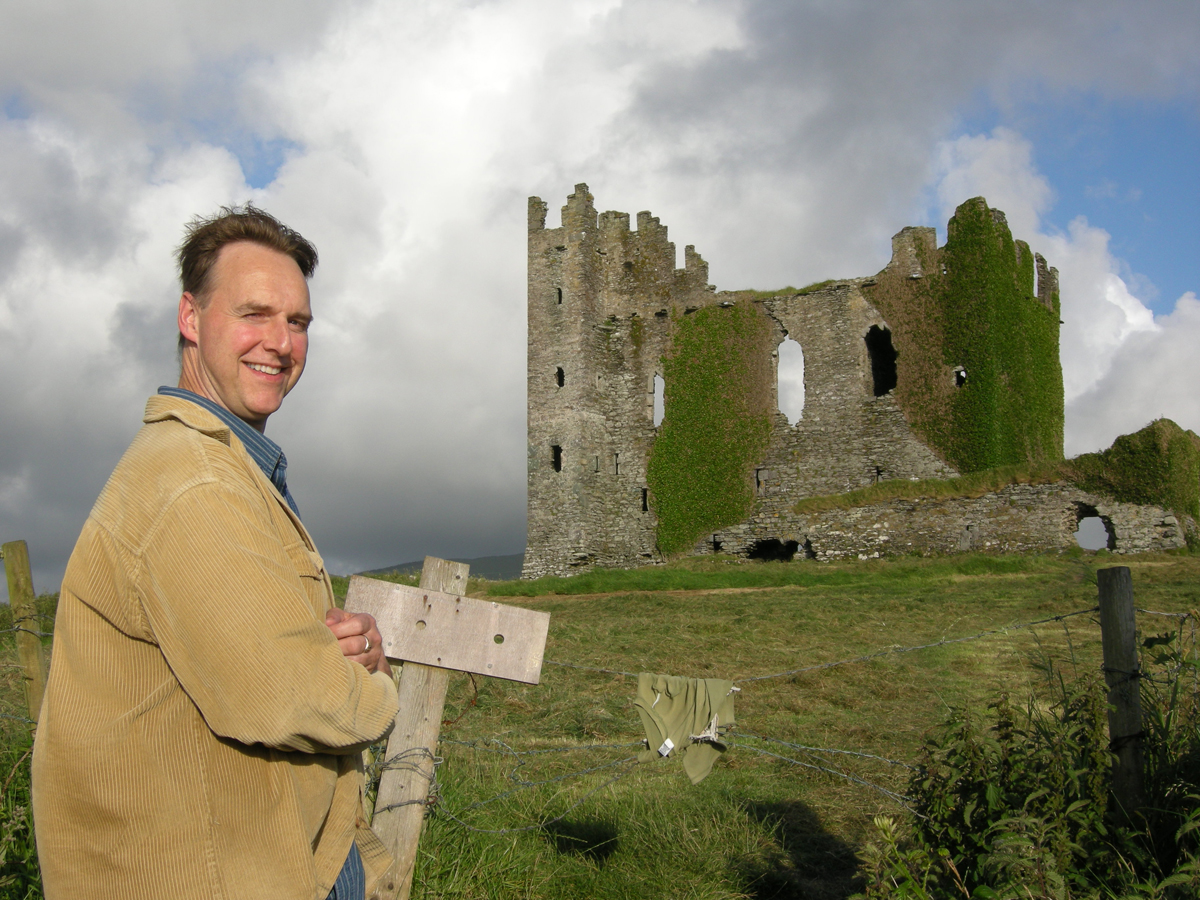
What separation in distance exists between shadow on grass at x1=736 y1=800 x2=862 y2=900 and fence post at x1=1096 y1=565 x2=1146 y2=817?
3.79 ft

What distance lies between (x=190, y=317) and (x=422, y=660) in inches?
54.0

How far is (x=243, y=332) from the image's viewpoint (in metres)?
2.04

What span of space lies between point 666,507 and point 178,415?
82.8ft

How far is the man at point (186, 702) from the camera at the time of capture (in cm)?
159

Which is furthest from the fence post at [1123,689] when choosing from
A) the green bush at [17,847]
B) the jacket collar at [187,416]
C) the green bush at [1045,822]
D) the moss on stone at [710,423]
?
the moss on stone at [710,423]

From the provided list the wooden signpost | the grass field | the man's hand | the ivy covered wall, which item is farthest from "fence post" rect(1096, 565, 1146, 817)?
the ivy covered wall

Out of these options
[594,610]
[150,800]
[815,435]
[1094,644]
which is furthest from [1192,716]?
[815,435]

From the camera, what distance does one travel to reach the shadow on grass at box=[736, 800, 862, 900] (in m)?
4.20

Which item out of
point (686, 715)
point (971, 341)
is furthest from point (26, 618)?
point (971, 341)

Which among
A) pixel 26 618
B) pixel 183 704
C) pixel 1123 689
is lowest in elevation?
pixel 1123 689

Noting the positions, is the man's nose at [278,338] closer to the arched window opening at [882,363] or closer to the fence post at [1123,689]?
the fence post at [1123,689]

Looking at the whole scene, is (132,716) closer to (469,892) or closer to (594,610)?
(469,892)

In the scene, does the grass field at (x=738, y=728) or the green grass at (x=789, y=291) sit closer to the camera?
the grass field at (x=738, y=728)

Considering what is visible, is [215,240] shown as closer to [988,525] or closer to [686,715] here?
[686,715]
